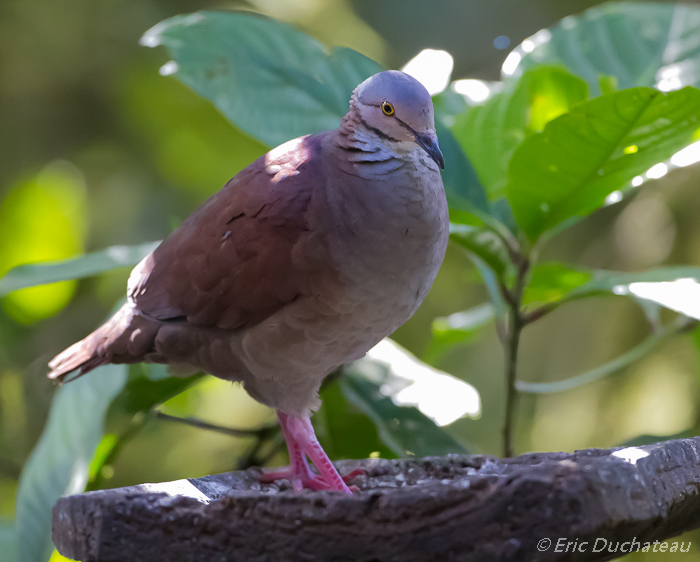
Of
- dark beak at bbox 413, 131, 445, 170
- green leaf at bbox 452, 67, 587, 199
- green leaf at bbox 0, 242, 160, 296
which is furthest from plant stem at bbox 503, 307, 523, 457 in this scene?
green leaf at bbox 0, 242, 160, 296

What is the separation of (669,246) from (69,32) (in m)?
3.26

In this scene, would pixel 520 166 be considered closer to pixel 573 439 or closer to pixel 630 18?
pixel 630 18

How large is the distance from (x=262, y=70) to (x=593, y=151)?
0.81 meters

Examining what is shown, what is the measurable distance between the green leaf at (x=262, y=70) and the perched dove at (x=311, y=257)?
31cm

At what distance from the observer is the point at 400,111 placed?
3.85 feet

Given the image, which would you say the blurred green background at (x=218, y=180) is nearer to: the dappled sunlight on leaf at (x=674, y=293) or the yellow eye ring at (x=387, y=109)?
the dappled sunlight on leaf at (x=674, y=293)

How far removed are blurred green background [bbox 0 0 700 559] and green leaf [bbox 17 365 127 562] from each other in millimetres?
1460

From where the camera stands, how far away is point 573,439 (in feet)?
11.4

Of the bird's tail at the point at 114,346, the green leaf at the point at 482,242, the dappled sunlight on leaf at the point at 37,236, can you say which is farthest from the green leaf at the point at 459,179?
the dappled sunlight on leaf at the point at 37,236

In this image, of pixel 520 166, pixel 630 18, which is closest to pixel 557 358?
pixel 630 18

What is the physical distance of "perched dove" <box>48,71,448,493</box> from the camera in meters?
Answer: 1.17

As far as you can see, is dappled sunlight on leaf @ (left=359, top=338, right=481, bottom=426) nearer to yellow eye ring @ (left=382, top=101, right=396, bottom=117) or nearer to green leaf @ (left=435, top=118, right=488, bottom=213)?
green leaf @ (left=435, top=118, right=488, bottom=213)

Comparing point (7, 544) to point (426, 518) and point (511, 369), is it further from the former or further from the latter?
point (426, 518)

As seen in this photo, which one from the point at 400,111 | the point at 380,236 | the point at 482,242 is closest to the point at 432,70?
the point at 482,242
